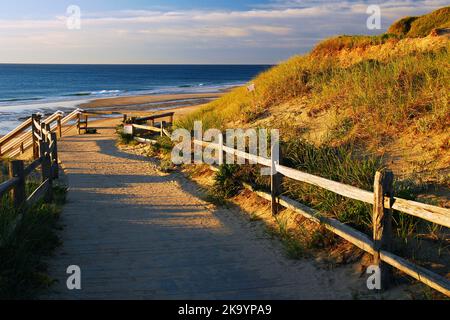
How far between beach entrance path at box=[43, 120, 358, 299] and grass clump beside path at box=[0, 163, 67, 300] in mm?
205

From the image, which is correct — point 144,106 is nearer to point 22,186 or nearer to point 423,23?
point 423,23

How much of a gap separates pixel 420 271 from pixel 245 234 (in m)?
3.53

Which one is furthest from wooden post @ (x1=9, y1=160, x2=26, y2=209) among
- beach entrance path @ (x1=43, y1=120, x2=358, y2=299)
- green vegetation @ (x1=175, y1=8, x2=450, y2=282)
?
green vegetation @ (x1=175, y1=8, x2=450, y2=282)

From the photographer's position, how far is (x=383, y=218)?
18.1 feet

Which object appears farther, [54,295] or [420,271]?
[54,295]

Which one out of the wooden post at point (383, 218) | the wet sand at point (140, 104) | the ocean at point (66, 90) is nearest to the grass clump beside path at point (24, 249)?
the wooden post at point (383, 218)

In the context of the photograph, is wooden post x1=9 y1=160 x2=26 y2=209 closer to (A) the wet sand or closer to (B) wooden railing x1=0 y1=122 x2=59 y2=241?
(B) wooden railing x1=0 y1=122 x2=59 y2=241

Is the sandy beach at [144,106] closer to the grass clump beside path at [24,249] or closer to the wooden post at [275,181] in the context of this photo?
the wooden post at [275,181]

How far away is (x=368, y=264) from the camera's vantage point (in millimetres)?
Answer: 6000

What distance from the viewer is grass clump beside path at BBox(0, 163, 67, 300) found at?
17.3 ft

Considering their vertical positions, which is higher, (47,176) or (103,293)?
(47,176)

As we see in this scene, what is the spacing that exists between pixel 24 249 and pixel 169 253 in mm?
2125
